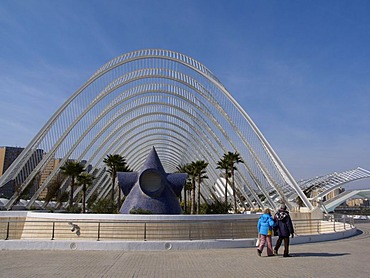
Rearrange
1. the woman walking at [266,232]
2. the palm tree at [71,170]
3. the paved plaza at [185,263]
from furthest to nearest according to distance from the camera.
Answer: the palm tree at [71,170], the woman walking at [266,232], the paved plaza at [185,263]

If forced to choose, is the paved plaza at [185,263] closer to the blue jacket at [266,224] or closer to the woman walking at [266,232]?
the woman walking at [266,232]

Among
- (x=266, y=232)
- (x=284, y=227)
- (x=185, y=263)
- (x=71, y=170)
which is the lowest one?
(x=185, y=263)

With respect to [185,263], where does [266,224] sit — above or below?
above

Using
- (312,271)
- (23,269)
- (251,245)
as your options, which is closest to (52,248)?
(23,269)

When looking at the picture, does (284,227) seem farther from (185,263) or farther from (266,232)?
(185,263)

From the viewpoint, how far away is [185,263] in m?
9.92

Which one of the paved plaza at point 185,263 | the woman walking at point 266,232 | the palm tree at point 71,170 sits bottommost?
the paved plaza at point 185,263

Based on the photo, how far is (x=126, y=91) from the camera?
50.7 metres

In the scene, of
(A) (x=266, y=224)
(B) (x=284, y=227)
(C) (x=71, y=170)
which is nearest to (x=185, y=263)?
(A) (x=266, y=224)

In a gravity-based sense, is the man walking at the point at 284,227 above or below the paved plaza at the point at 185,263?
above

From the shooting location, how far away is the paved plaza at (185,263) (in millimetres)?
8508

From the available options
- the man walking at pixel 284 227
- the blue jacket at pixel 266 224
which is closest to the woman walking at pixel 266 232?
the blue jacket at pixel 266 224

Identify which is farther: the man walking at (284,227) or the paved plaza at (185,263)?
the man walking at (284,227)

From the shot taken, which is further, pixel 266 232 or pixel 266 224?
pixel 266 224
